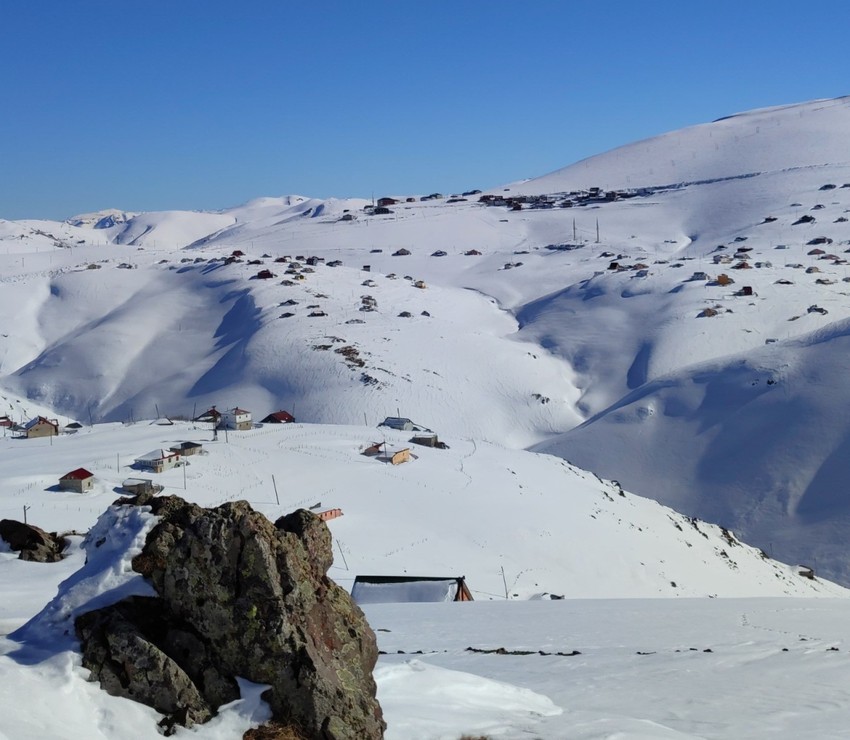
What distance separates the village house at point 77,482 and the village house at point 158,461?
2.61m

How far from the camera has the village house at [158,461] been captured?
28828mm

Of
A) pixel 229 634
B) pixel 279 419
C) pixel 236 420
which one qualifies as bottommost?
pixel 279 419

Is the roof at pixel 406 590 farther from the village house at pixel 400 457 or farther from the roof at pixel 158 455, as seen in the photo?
the village house at pixel 400 457

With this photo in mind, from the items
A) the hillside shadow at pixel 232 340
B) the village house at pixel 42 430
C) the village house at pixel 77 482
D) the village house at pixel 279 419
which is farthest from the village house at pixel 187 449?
the hillside shadow at pixel 232 340

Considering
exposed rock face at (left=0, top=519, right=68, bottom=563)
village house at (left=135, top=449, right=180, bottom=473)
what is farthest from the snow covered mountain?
exposed rock face at (left=0, top=519, right=68, bottom=563)

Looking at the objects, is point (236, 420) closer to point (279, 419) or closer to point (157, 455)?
point (279, 419)

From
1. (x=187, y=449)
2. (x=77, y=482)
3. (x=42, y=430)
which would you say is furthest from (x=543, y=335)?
(x=77, y=482)

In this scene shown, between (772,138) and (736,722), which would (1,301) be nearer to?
(736,722)

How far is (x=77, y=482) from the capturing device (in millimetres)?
26156

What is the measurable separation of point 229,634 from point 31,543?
946cm

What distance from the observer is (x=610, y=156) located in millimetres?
140500

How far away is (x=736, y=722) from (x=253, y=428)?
3085 centimetres

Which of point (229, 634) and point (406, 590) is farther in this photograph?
point (406, 590)

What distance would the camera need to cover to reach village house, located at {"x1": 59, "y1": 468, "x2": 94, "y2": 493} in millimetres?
26141
